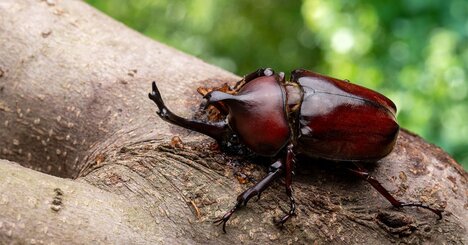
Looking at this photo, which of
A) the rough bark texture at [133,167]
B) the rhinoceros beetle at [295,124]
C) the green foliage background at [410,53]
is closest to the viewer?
the rough bark texture at [133,167]

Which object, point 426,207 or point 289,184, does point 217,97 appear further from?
point 426,207

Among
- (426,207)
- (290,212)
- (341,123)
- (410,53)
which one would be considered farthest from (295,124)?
(410,53)

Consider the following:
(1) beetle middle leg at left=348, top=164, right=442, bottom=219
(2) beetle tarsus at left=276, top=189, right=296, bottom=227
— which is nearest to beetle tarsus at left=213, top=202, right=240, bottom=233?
(2) beetle tarsus at left=276, top=189, right=296, bottom=227

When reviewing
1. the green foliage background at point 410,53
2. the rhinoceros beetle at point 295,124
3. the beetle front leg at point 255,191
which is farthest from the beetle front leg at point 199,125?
the green foliage background at point 410,53

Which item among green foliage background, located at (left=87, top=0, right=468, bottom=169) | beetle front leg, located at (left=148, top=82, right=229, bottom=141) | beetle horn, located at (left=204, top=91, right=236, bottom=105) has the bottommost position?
green foliage background, located at (left=87, top=0, right=468, bottom=169)

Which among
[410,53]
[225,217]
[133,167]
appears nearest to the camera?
[225,217]

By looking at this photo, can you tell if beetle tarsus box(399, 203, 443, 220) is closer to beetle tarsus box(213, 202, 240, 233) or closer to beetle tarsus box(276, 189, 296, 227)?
beetle tarsus box(276, 189, 296, 227)

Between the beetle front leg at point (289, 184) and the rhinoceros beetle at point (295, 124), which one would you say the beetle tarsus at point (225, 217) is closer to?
the rhinoceros beetle at point (295, 124)
